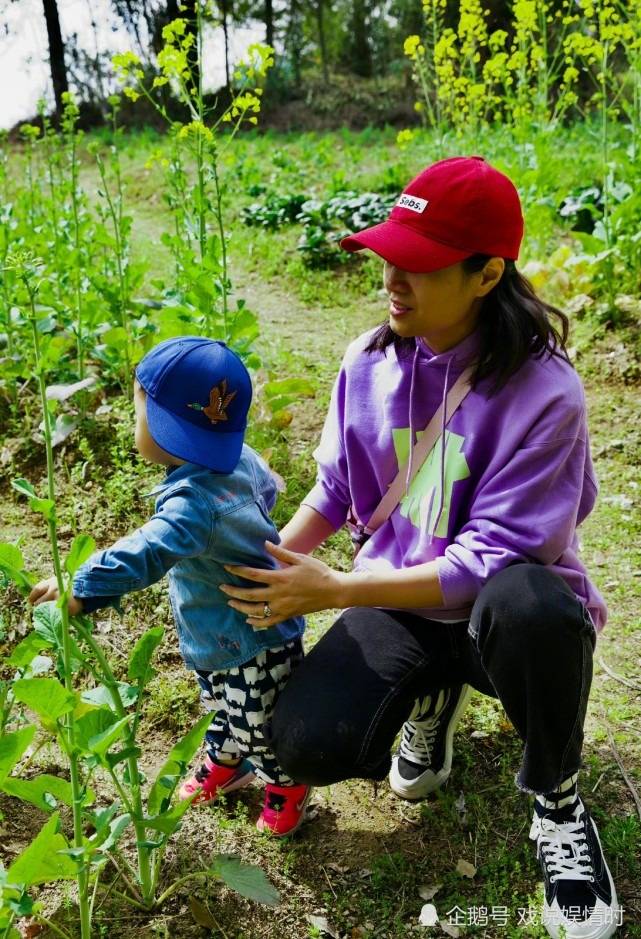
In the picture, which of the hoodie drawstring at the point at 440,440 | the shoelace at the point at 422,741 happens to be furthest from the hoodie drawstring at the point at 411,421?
the shoelace at the point at 422,741

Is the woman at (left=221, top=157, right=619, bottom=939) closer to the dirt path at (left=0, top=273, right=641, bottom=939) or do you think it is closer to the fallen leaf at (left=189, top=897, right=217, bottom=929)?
the dirt path at (left=0, top=273, right=641, bottom=939)

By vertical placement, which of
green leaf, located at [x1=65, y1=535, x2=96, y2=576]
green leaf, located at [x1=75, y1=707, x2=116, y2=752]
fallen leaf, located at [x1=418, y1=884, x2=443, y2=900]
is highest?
green leaf, located at [x1=65, y1=535, x2=96, y2=576]

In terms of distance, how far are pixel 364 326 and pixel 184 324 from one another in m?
1.92

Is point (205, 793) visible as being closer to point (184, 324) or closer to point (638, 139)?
point (184, 324)

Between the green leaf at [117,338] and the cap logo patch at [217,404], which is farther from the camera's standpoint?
the green leaf at [117,338]

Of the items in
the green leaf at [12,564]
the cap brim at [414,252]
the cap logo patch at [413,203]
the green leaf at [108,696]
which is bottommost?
the green leaf at [108,696]

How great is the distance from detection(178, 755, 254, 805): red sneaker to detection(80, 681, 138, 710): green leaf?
1.79ft

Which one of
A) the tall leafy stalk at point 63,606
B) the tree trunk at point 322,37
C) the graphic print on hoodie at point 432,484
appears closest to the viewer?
the tall leafy stalk at point 63,606

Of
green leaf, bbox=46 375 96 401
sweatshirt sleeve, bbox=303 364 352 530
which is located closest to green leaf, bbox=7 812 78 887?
sweatshirt sleeve, bbox=303 364 352 530

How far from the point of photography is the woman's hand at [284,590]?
1.73 meters

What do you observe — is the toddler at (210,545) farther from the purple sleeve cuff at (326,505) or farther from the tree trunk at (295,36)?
the tree trunk at (295,36)

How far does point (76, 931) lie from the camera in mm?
1699

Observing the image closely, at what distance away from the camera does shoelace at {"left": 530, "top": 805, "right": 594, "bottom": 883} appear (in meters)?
1.74

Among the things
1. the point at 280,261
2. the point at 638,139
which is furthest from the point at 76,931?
the point at 280,261
